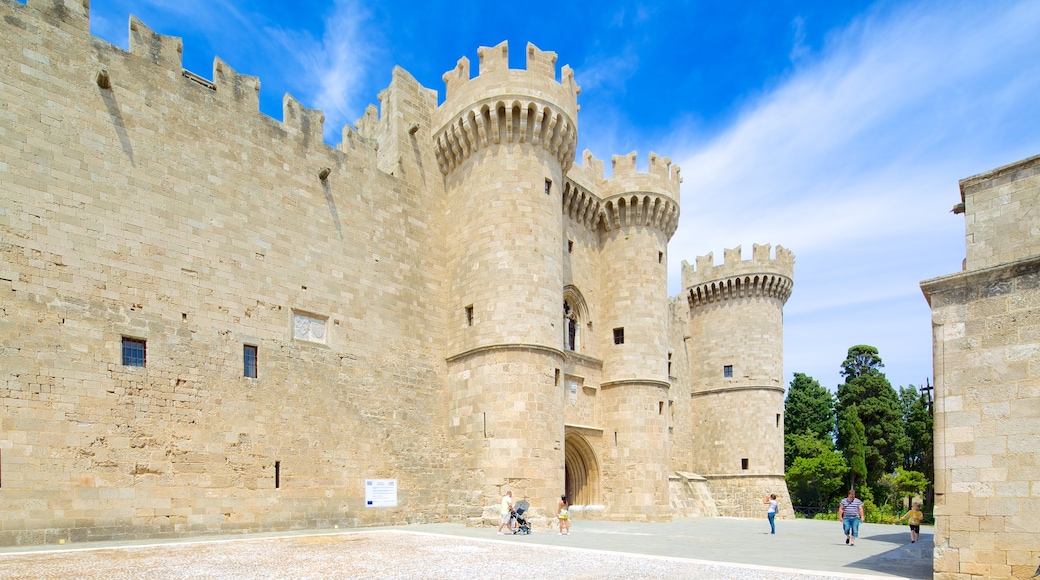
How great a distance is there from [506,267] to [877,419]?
32473 mm

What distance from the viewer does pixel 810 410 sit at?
47.9 m

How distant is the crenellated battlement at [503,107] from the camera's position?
20.0m

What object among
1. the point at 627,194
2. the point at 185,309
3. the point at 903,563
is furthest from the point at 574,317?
the point at 903,563

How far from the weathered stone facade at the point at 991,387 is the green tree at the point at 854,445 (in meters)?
33.9

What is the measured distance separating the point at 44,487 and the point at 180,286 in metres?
4.45

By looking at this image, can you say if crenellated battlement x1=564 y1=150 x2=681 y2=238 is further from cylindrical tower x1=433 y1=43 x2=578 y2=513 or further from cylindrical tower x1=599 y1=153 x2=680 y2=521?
cylindrical tower x1=433 y1=43 x2=578 y2=513

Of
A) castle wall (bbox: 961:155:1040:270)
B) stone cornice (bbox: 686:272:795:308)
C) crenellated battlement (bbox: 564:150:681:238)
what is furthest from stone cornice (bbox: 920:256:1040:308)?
stone cornice (bbox: 686:272:795:308)

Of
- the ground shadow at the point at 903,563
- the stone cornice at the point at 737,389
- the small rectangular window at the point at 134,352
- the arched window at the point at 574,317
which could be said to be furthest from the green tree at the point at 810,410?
the small rectangular window at the point at 134,352

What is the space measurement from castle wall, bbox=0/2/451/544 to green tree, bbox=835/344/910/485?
1261 inches

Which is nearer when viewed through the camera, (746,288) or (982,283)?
(982,283)

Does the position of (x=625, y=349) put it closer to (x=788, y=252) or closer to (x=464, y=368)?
(x=464, y=368)

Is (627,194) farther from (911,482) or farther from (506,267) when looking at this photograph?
(911,482)

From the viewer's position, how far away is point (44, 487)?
481 inches

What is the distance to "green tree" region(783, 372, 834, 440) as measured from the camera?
1871 inches
